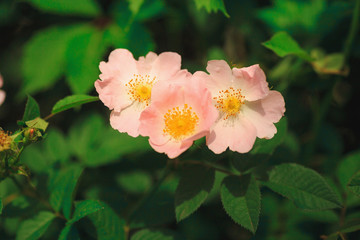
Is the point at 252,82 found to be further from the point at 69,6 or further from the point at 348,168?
the point at 69,6

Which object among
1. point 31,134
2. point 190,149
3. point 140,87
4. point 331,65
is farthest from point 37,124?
point 331,65

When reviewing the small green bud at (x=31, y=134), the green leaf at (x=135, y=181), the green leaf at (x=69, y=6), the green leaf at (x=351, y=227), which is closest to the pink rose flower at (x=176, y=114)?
the small green bud at (x=31, y=134)

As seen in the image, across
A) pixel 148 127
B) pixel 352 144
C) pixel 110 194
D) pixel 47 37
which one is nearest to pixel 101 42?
pixel 47 37

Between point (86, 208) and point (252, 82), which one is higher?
point (252, 82)

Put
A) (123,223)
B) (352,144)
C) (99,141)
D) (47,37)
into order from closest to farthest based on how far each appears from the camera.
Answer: (123,223)
(99,141)
(47,37)
(352,144)

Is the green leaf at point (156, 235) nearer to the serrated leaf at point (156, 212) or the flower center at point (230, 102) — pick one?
the serrated leaf at point (156, 212)

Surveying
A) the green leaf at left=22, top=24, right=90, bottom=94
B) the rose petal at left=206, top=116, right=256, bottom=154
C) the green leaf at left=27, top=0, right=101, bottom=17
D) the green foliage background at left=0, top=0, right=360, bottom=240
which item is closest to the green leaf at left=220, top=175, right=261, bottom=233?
the green foliage background at left=0, top=0, right=360, bottom=240

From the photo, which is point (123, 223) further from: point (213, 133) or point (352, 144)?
point (352, 144)
